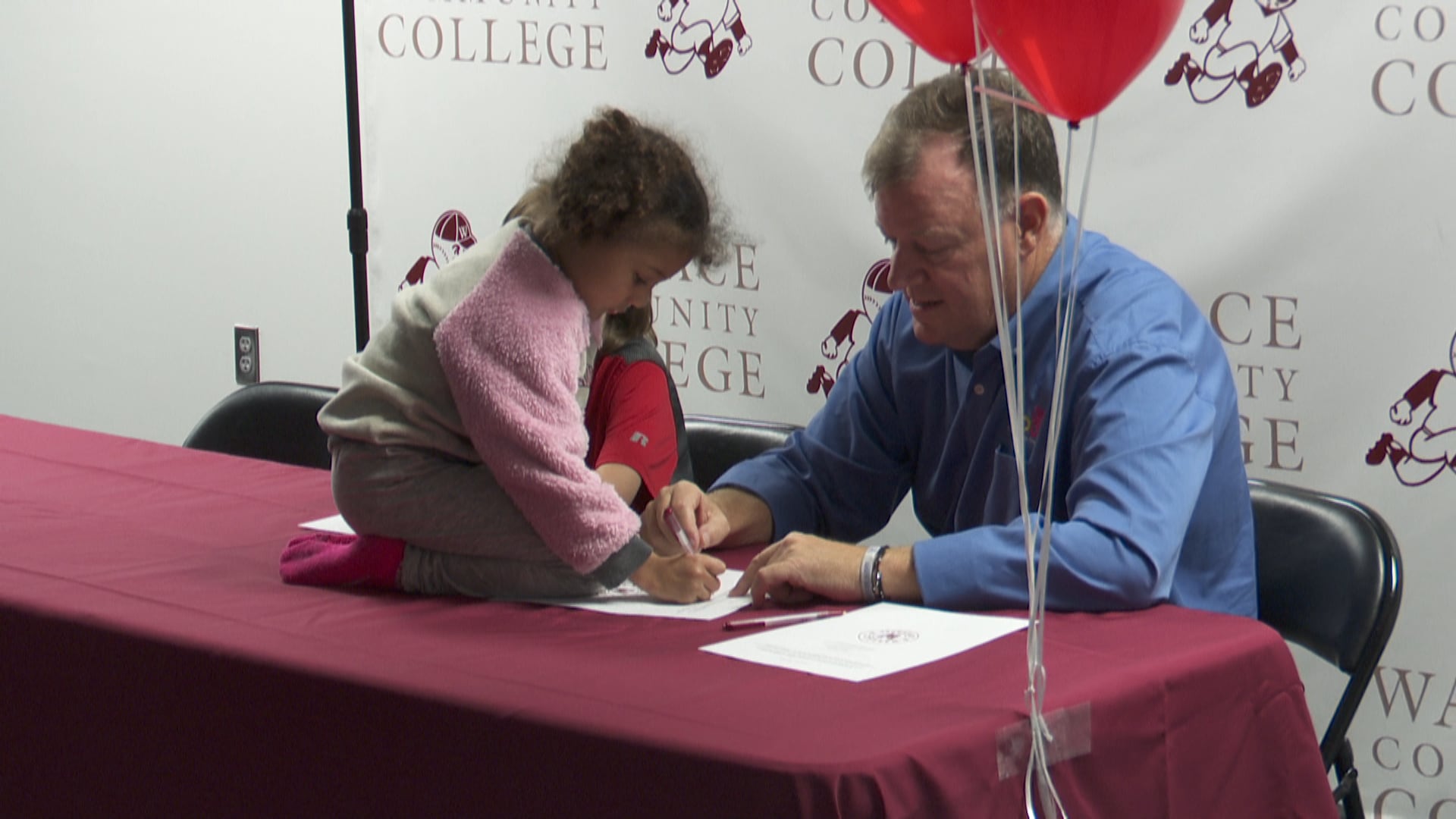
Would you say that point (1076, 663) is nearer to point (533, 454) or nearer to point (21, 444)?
point (533, 454)

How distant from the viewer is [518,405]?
1.65 meters

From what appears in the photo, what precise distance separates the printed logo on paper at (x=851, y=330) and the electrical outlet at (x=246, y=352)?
179cm

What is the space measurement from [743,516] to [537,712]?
803 millimetres

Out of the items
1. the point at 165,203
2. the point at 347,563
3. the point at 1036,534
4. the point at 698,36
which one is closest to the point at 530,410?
the point at 347,563

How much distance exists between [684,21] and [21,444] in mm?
1591

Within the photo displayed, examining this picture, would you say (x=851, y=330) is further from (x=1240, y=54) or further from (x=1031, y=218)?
(x=1031, y=218)

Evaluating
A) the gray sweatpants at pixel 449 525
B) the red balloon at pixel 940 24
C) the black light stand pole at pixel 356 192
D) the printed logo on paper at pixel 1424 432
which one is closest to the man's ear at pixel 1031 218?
the red balloon at pixel 940 24

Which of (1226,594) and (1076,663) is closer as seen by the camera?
(1076,663)

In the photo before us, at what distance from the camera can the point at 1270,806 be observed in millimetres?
1591

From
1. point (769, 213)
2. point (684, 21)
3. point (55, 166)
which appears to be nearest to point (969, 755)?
point (769, 213)

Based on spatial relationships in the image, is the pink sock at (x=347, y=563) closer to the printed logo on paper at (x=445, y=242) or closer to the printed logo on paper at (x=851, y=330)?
the printed logo on paper at (x=851, y=330)

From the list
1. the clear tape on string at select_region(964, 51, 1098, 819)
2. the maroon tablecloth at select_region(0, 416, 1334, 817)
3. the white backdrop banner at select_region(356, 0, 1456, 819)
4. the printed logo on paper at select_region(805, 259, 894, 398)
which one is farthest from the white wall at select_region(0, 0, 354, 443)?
the clear tape on string at select_region(964, 51, 1098, 819)

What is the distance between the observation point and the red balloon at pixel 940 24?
178 centimetres

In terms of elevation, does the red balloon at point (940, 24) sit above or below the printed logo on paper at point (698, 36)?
below
